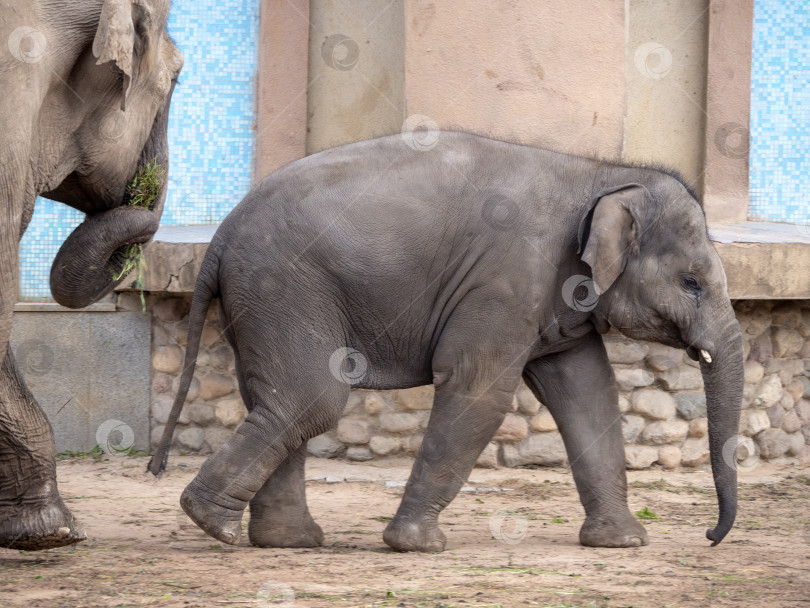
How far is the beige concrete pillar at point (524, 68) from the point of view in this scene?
6250mm

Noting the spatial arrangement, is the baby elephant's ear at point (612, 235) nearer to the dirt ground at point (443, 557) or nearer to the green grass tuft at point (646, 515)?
the dirt ground at point (443, 557)

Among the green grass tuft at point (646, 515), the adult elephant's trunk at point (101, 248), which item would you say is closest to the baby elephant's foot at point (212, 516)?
the adult elephant's trunk at point (101, 248)

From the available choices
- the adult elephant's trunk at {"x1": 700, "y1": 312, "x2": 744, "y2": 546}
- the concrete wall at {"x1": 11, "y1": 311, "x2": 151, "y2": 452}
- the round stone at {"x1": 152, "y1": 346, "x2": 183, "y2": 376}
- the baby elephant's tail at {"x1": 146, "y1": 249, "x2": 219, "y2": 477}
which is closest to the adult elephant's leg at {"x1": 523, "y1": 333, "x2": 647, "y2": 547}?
the adult elephant's trunk at {"x1": 700, "y1": 312, "x2": 744, "y2": 546}

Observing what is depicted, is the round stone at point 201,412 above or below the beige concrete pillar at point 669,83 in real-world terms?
below

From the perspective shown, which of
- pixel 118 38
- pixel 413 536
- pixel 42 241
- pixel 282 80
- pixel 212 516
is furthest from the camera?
pixel 282 80

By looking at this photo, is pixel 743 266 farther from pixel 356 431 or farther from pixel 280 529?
pixel 280 529

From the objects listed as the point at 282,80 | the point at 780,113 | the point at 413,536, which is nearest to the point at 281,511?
the point at 413,536

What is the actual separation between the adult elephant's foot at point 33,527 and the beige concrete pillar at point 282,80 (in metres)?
3.61

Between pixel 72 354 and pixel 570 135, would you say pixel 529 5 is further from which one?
pixel 72 354

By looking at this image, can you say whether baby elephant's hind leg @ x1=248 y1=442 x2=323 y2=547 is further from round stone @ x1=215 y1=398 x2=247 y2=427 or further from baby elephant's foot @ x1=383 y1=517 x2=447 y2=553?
round stone @ x1=215 y1=398 x2=247 y2=427

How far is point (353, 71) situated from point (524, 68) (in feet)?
4.85

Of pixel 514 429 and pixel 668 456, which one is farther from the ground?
pixel 514 429

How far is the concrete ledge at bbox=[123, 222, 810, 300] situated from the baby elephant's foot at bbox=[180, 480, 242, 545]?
2205 millimetres

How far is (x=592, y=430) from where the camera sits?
465cm
